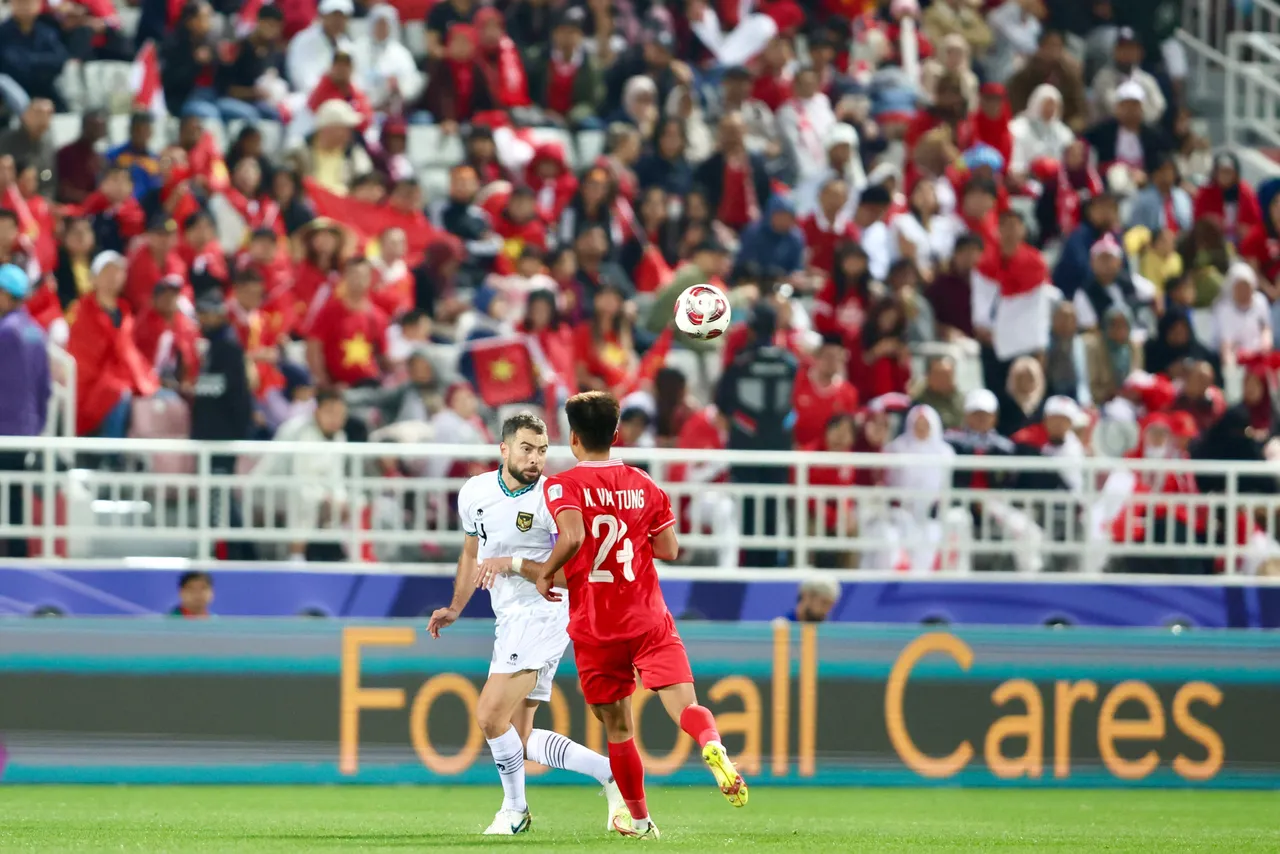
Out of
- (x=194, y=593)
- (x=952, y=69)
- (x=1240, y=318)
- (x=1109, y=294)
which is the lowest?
(x=194, y=593)

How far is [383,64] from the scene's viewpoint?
21.3 m

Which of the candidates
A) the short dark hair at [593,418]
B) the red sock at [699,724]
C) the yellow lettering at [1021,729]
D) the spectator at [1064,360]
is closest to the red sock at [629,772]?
the red sock at [699,724]

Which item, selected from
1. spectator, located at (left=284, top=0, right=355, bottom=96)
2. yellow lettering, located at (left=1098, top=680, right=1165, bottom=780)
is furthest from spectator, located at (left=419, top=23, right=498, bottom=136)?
yellow lettering, located at (left=1098, top=680, right=1165, bottom=780)

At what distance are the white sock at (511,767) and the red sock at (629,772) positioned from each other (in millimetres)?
858

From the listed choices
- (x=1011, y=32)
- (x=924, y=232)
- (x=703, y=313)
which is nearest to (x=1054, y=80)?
(x=1011, y=32)

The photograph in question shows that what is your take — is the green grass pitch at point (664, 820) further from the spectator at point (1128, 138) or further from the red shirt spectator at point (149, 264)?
the spectator at point (1128, 138)

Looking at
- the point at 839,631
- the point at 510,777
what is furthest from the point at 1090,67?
the point at 510,777

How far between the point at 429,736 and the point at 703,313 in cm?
447

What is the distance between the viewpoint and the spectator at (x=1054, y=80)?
2309 cm

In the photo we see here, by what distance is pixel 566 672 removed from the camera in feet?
49.1

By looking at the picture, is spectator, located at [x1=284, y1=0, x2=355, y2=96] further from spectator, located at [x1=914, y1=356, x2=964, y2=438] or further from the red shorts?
the red shorts

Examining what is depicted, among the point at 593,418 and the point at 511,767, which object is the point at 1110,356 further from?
the point at 593,418

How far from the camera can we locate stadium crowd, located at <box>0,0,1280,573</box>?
1728cm

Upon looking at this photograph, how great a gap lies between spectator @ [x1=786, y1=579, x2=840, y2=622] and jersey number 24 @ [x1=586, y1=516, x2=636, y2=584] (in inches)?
236
